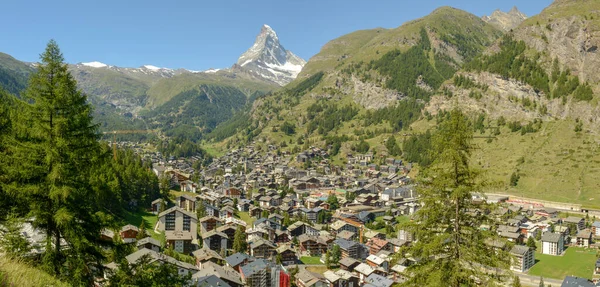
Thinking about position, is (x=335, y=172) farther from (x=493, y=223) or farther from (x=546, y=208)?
(x=493, y=223)

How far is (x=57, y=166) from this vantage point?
11.3 m

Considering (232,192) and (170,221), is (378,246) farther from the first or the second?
(232,192)

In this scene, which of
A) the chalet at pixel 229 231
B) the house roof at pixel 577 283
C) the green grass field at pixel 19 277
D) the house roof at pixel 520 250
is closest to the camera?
the green grass field at pixel 19 277

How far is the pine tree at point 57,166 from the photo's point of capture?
1136 centimetres

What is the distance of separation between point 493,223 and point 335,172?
124 meters

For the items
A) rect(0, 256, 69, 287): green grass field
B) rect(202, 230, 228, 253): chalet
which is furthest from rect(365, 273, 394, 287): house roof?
rect(0, 256, 69, 287): green grass field

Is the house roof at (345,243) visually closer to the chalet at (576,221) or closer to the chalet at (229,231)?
the chalet at (229,231)

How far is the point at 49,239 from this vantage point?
11.7 metres

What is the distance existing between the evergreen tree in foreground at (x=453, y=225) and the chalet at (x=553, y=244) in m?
63.0

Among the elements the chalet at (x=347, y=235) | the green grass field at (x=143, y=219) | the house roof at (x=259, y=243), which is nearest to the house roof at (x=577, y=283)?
the chalet at (x=347, y=235)

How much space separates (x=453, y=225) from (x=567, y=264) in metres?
60.3

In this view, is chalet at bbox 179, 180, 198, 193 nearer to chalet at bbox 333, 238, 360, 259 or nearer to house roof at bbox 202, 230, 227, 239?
house roof at bbox 202, 230, 227, 239

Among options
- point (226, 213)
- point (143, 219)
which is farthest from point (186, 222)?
point (226, 213)

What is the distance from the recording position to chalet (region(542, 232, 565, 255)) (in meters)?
62.7
